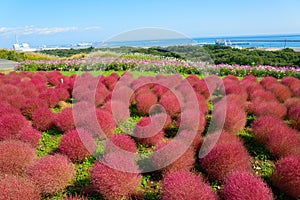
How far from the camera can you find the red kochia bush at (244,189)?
2.94 m

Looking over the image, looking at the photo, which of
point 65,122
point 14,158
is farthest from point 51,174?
point 65,122

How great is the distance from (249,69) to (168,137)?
35.7ft

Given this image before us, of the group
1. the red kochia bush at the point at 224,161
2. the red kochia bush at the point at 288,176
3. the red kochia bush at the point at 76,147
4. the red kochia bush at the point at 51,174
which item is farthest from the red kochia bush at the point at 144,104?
the red kochia bush at the point at 288,176

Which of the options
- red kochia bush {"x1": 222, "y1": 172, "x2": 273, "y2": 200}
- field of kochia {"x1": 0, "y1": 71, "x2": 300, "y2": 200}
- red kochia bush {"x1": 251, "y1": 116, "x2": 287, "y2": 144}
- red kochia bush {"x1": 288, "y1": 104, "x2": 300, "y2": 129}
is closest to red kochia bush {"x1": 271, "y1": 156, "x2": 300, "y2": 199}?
field of kochia {"x1": 0, "y1": 71, "x2": 300, "y2": 200}

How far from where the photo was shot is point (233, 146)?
409cm

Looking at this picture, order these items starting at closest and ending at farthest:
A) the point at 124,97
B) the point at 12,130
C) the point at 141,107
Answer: the point at 12,130 < the point at 141,107 < the point at 124,97

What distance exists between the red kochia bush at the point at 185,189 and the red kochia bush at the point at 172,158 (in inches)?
29.5

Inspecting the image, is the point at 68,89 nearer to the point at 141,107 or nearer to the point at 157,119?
the point at 141,107

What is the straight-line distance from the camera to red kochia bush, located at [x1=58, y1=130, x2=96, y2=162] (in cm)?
455

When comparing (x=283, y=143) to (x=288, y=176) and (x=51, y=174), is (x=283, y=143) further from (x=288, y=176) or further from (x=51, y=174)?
(x=51, y=174)

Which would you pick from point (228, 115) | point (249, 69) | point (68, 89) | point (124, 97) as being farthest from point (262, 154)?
point (249, 69)

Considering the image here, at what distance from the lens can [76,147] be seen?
457 cm

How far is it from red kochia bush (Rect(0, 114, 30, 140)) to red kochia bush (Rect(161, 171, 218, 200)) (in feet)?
12.3

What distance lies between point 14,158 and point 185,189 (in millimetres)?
2811
